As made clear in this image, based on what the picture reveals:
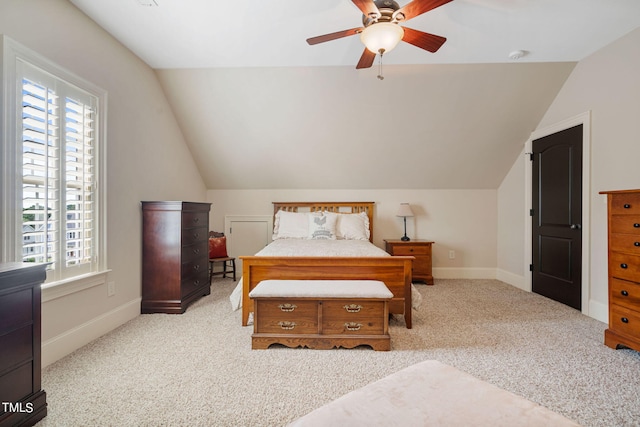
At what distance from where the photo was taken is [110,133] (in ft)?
8.37

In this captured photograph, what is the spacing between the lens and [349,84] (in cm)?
338

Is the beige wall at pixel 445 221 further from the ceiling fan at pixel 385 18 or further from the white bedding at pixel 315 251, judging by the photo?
the ceiling fan at pixel 385 18

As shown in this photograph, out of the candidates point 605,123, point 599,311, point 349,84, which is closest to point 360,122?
point 349,84

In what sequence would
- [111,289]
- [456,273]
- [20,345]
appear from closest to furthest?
1. [20,345]
2. [111,289]
3. [456,273]

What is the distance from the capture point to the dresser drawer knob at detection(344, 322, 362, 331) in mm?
2164

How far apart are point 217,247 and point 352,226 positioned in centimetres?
201

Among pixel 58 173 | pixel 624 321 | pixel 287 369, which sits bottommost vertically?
pixel 287 369

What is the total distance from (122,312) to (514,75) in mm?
4804

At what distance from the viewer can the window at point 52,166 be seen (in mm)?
1757

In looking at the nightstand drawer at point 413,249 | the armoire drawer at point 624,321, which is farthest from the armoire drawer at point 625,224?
the nightstand drawer at point 413,249

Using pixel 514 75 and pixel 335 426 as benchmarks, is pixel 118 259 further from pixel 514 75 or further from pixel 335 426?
pixel 514 75

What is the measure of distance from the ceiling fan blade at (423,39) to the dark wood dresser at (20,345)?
258 cm

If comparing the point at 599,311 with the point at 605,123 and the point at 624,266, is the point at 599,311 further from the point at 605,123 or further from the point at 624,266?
the point at 605,123

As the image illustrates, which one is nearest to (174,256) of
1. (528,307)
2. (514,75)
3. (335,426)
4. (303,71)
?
(303,71)
